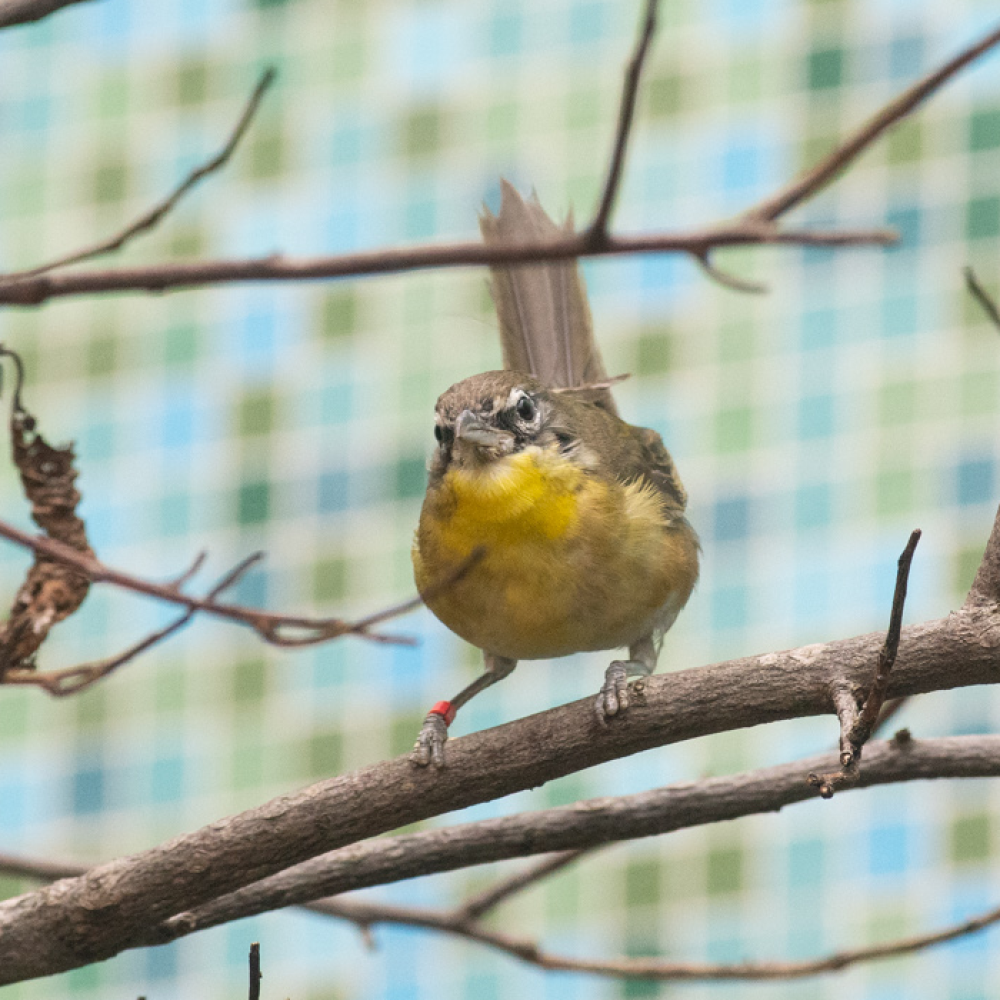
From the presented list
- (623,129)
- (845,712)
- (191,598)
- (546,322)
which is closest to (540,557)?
(546,322)

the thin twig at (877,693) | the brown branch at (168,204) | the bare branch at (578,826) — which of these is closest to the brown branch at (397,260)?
the brown branch at (168,204)

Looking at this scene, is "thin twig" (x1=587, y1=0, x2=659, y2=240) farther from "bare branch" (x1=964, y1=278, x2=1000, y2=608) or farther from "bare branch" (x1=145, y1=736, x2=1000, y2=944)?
"bare branch" (x1=145, y1=736, x2=1000, y2=944)

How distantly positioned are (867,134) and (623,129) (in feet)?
0.93

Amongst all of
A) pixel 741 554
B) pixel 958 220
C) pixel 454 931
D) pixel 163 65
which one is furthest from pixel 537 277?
pixel 163 65

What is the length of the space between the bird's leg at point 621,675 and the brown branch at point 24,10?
5.85 ft

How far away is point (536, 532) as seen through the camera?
14.5 ft

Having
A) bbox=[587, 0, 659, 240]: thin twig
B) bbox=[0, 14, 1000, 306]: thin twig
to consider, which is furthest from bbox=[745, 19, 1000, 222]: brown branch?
bbox=[587, 0, 659, 240]: thin twig

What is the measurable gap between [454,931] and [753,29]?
10433 millimetres

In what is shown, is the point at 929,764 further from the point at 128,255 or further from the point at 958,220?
the point at 128,255

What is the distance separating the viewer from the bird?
14.5ft

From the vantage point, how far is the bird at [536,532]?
14.5 feet

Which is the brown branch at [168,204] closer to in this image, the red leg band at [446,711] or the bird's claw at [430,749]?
the bird's claw at [430,749]

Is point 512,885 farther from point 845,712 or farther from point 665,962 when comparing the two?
point 845,712

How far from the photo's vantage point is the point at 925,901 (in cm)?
1118
